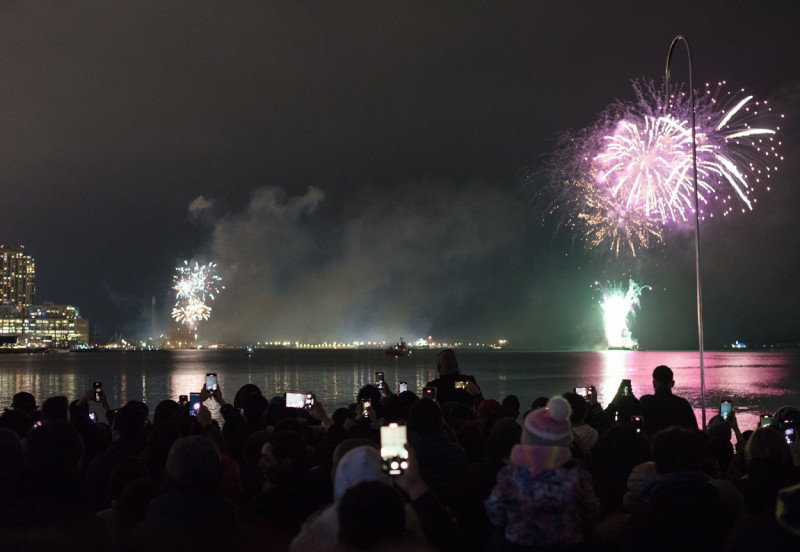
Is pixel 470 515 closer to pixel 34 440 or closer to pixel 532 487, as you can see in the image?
pixel 532 487

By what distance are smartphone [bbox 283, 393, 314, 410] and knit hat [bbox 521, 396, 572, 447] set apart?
621 centimetres

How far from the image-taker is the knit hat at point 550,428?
16.3ft

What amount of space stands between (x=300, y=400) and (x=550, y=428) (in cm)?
703

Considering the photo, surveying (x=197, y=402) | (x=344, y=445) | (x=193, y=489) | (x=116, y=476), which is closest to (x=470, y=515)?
(x=344, y=445)

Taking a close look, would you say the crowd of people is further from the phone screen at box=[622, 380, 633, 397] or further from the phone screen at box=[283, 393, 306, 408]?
the phone screen at box=[622, 380, 633, 397]

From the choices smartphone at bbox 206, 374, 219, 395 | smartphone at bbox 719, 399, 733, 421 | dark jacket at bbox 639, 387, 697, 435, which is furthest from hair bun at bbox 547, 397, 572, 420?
smartphone at bbox 206, 374, 219, 395

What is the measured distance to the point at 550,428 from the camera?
5000 millimetres

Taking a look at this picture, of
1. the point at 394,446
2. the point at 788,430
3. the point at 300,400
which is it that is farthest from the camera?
the point at 300,400

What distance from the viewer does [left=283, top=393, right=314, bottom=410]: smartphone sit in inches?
439

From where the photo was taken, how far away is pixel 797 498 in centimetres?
444

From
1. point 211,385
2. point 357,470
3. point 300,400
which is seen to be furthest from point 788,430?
point 211,385

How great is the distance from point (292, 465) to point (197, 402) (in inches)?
220

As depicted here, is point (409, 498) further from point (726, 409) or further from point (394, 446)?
point (726, 409)

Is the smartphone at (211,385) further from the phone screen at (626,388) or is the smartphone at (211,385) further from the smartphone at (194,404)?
the phone screen at (626,388)
